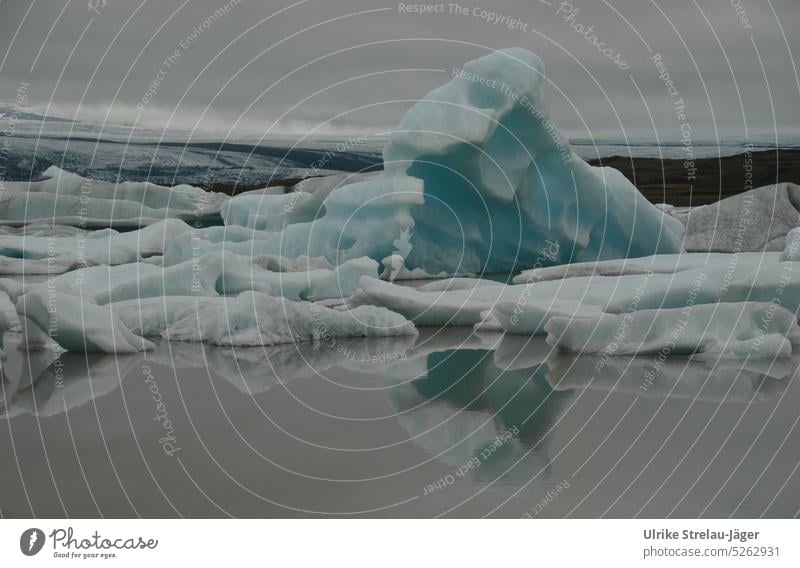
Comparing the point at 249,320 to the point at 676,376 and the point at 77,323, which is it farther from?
the point at 676,376

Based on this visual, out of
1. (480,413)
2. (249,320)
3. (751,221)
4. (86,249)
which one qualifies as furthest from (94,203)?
(480,413)

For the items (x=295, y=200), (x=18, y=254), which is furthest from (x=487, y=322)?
(x=18, y=254)

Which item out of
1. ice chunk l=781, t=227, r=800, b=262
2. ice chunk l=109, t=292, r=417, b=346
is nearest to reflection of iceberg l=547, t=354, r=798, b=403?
ice chunk l=109, t=292, r=417, b=346

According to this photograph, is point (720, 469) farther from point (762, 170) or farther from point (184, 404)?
point (762, 170)

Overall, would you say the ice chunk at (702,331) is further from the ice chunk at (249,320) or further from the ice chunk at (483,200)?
the ice chunk at (483,200)
